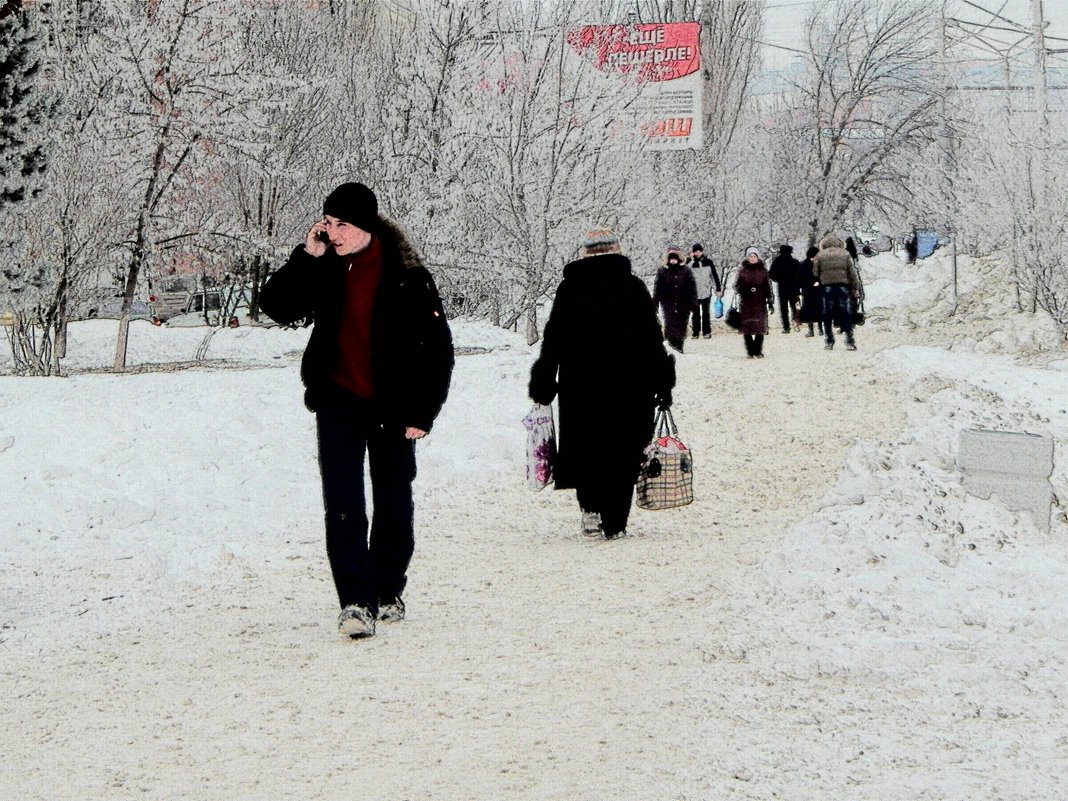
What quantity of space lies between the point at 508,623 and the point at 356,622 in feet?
2.49

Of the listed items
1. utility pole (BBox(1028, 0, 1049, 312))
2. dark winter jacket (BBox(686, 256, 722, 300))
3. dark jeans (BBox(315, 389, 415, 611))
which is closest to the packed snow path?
dark jeans (BBox(315, 389, 415, 611))

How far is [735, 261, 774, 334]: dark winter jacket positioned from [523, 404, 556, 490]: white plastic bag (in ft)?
36.8

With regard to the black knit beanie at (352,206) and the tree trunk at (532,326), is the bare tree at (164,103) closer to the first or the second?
the tree trunk at (532,326)

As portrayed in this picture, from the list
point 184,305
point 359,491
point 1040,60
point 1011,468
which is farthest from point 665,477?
point 184,305

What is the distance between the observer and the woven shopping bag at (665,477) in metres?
8.26

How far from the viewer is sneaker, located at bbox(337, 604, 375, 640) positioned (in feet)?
19.0

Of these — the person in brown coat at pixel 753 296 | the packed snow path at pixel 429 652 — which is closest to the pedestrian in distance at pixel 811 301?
the person in brown coat at pixel 753 296

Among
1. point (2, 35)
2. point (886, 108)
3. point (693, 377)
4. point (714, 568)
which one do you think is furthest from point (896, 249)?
point (714, 568)

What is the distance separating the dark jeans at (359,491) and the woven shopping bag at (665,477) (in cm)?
258

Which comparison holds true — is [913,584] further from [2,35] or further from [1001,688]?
[2,35]

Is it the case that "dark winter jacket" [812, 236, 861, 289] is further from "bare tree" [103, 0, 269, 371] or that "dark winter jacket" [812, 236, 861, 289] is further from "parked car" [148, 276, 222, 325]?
"parked car" [148, 276, 222, 325]

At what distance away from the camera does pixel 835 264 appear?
64.9 feet

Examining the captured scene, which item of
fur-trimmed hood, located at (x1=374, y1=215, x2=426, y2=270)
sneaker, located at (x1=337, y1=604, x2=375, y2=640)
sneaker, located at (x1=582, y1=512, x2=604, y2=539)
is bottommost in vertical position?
sneaker, located at (x1=582, y1=512, x2=604, y2=539)

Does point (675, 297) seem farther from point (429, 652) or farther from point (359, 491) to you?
point (429, 652)
